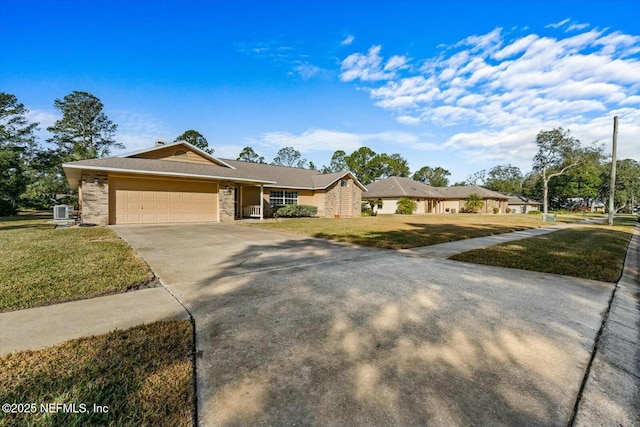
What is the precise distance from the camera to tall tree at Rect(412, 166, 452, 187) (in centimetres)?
7244

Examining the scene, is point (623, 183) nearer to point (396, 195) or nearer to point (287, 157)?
point (396, 195)

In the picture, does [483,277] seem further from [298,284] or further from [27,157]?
[27,157]

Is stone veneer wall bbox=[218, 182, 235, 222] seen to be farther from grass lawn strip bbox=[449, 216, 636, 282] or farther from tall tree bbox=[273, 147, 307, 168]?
tall tree bbox=[273, 147, 307, 168]

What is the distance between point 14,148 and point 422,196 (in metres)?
46.6

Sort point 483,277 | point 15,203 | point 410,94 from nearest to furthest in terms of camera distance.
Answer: point 483,277 < point 410,94 < point 15,203

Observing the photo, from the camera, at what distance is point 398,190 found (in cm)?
3612

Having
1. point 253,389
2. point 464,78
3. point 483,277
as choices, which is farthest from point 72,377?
point 464,78

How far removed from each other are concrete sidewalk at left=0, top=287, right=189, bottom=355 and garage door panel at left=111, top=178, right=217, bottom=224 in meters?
12.9

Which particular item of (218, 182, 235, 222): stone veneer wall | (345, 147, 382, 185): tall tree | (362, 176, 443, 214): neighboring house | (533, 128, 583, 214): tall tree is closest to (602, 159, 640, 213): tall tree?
(533, 128, 583, 214): tall tree

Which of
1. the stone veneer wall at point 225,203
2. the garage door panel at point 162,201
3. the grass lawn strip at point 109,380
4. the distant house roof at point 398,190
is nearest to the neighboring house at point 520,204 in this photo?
the distant house roof at point 398,190

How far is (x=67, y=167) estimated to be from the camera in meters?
12.9

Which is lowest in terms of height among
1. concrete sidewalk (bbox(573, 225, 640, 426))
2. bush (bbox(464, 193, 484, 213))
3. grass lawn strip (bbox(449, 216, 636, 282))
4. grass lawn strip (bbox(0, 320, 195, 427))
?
concrete sidewalk (bbox(573, 225, 640, 426))

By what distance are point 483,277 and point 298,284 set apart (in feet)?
11.9

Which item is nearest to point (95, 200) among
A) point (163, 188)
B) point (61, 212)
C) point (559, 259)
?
point (61, 212)
